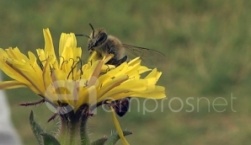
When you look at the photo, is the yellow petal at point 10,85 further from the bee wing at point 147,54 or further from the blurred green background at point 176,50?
the blurred green background at point 176,50

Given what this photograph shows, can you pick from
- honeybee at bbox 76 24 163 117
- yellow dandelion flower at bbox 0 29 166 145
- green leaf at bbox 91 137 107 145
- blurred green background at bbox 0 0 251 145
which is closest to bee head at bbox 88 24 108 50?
honeybee at bbox 76 24 163 117

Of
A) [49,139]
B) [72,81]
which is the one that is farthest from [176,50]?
[49,139]

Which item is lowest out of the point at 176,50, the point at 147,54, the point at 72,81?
the point at 176,50

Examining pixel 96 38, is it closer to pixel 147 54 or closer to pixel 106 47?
pixel 106 47

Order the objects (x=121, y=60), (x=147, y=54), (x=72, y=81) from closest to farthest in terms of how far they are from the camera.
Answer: (x=72, y=81) < (x=121, y=60) < (x=147, y=54)

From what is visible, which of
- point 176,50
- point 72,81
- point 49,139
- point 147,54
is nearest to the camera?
point 49,139

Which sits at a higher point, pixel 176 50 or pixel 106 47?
pixel 106 47

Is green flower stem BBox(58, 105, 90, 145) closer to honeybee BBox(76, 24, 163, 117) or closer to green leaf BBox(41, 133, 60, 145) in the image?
green leaf BBox(41, 133, 60, 145)
